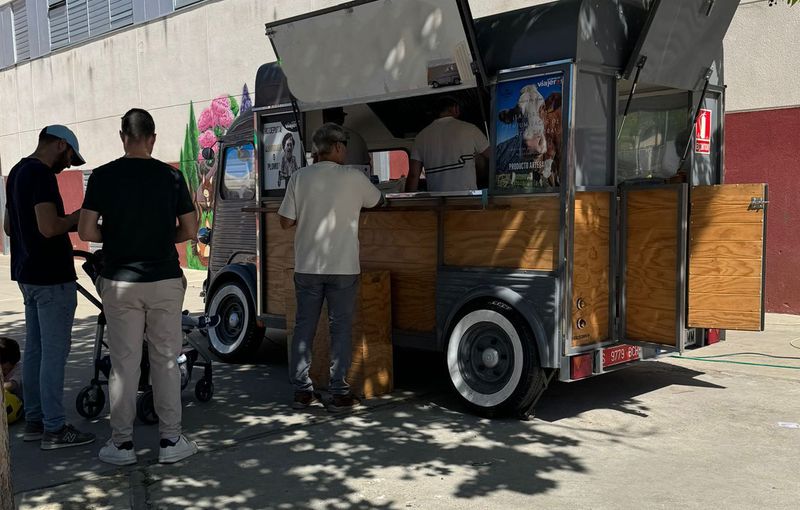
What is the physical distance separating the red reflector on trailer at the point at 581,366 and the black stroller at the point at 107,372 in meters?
2.56

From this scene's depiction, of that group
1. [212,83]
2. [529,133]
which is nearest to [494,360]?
[529,133]

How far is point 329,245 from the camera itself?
5.70 m

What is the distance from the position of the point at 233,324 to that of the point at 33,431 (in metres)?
2.82

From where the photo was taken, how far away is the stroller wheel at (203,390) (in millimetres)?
6094

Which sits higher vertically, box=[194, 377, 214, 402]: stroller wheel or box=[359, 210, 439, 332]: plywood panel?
box=[359, 210, 439, 332]: plywood panel

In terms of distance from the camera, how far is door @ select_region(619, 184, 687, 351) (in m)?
5.51

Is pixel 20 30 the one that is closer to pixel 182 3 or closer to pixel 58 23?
pixel 58 23

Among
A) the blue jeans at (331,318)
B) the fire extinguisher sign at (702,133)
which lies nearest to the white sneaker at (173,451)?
the blue jeans at (331,318)

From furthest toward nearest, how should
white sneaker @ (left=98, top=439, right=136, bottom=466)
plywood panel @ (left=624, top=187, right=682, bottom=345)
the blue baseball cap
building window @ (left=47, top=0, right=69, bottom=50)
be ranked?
1. building window @ (left=47, top=0, right=69, bottom=50)
2. plywood panel @ (left=624, top=187, right=682, bottom=345)
3. the blue baseball cap
4. white sneaker @ (left=98, top=439, right=136, bottom=466)

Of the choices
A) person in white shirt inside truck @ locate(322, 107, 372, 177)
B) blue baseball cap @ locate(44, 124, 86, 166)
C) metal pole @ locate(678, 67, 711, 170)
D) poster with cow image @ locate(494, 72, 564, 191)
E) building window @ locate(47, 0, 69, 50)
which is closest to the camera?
blue baseball cap @ locate(44, 124, 86, 166)

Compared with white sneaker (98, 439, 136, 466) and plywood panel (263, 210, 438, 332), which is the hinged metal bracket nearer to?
plywood panel (263, 210, 438, 332)

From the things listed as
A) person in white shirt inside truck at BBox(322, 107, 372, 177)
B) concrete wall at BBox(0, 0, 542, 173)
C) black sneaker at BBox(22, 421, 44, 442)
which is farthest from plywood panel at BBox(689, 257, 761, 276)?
concrete wall at BBox(0, 0, 542, 173)

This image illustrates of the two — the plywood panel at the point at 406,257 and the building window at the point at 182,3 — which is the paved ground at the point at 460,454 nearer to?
the plywood panel at the point at 406,257

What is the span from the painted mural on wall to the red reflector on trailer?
1056 centimetres
